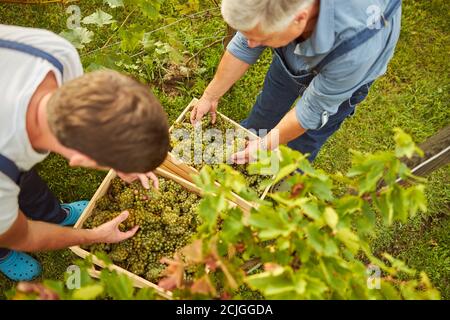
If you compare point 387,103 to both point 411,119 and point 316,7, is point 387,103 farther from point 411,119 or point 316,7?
point 316,7

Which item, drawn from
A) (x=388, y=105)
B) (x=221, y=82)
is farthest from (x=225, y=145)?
(x=388, y=105)

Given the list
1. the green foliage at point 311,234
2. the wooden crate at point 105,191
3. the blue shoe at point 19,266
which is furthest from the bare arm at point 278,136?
the blue shoe at point 19,266

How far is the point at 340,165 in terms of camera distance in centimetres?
341

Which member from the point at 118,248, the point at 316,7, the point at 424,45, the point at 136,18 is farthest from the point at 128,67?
the point at 424,45

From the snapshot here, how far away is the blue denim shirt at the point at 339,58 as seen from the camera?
175 centimetres

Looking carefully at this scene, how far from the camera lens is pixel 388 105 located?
12.0ft

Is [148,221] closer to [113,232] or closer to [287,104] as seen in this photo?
[113,232]

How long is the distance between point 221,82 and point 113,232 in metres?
0.99

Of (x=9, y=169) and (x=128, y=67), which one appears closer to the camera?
(x=9, y=169)

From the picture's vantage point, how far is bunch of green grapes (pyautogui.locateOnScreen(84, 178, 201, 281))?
7.52 ft

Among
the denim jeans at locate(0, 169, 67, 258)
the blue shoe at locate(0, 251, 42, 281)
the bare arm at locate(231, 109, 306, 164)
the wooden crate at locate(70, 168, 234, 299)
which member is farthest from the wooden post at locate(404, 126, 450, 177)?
the blue shoe at locate(0, 251, 42, 281)

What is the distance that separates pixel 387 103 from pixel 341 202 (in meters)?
2.65

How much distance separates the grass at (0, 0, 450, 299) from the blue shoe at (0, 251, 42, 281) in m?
0.13
